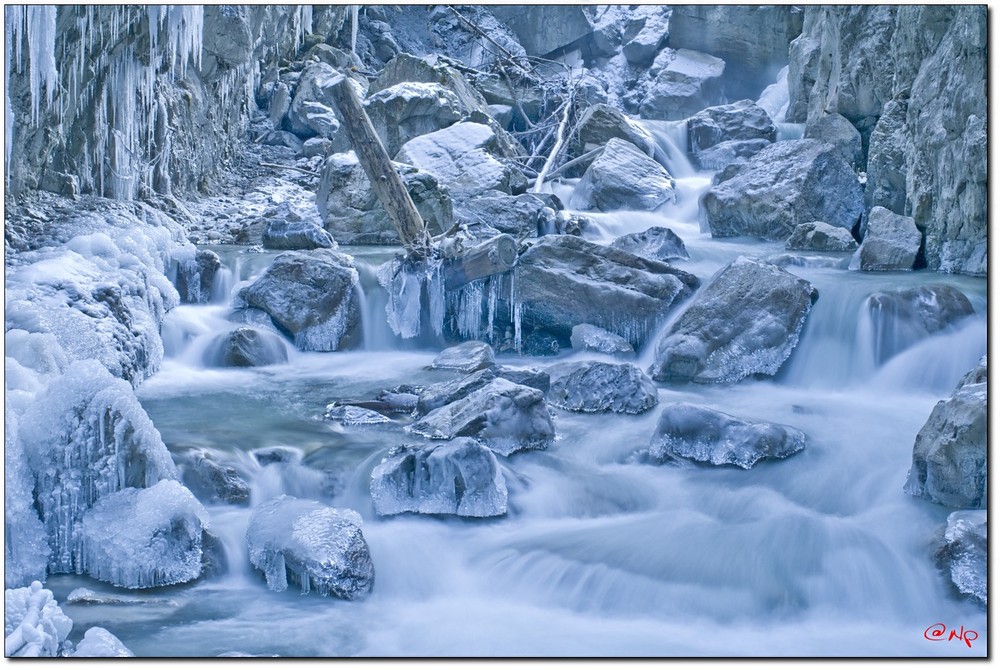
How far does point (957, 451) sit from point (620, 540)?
130 centimetres

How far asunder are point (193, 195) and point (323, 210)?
1.71 metres

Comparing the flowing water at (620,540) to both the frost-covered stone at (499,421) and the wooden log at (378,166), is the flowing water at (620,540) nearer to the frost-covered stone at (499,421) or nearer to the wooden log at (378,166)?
the frost-covered stone at (499,421)

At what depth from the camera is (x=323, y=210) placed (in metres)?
9.27

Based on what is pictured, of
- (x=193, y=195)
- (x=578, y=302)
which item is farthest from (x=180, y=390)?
(x=193, y=195)

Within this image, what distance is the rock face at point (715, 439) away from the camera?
4.11 metres

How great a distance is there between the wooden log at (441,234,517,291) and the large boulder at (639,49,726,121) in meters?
11.4

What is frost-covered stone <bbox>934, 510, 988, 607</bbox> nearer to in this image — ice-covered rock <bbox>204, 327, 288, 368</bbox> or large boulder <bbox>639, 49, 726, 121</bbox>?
ice-covered rock <bbox>204, 327, 288, 368</bbox>

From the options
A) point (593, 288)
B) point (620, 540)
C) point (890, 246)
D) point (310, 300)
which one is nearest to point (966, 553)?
point (620, 540)

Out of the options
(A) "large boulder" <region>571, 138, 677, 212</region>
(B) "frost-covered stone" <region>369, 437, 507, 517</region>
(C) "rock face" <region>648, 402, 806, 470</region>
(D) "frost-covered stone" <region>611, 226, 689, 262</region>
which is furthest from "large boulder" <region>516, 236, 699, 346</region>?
(A) "large boulder" <region>571, 138, 677, 212</region>

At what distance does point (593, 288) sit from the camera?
20.7 feet

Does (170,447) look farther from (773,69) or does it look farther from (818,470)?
(773,69)

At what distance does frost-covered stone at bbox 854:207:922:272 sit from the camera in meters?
6.73

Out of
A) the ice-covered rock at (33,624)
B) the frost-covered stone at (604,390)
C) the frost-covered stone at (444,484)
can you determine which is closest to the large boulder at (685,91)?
the frost-covered stone at (604,390)
